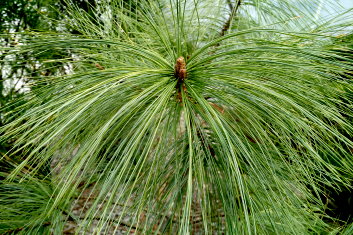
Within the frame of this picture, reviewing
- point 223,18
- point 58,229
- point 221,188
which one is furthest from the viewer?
point 223,18

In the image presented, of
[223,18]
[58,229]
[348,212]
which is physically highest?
[223,18]

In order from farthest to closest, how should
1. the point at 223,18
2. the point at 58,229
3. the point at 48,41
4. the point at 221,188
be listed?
1. the point at 223,18
2. the point at 58,229
3. the point at 221,188
4. the point at 48,41

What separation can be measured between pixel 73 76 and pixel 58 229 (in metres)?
0.39

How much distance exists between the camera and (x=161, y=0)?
0.92m

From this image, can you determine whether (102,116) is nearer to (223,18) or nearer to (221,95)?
(221,95)

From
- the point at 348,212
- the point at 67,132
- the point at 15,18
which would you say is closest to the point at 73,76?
the point at 67,132

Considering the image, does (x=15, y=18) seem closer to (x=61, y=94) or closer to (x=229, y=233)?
(x=61, y=94)

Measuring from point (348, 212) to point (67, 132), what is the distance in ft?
2.80

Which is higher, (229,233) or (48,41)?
(48,41)

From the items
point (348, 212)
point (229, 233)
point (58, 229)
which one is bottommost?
point (348, 212)

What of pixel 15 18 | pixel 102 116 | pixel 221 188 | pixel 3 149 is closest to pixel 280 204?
pixel 221 188

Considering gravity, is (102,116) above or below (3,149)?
above

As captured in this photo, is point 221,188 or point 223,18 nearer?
point 221,188

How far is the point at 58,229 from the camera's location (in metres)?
0.71
